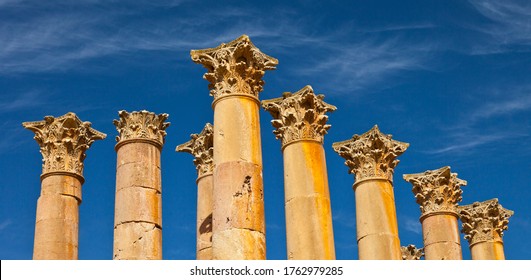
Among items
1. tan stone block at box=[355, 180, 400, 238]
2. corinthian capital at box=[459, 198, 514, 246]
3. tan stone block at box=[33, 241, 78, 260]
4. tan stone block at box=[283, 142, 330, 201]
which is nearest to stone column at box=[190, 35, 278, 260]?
tan stone block at box=[283, 142, 330, 201]

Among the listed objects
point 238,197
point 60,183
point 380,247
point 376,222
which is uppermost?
point 60,183

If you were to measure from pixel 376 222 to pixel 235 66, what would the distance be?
8.19m

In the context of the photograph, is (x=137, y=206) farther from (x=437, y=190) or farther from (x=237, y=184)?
(x=437, y=190)

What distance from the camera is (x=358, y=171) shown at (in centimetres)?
3462

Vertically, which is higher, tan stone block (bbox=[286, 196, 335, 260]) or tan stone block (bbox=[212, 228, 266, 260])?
tan stone block (bbox=[286, 196, 335, 260])

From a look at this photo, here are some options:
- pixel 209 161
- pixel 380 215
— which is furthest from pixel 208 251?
pixel 380 215

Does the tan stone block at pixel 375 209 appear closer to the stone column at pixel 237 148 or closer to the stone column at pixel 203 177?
the stone column at pixel 203 177

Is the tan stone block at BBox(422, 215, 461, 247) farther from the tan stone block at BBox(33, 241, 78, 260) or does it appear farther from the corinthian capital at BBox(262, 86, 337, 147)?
the tan stone block at BBox(33, 241, 78, 260)

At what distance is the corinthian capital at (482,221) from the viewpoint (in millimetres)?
41594

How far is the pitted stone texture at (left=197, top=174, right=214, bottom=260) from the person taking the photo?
32875mm

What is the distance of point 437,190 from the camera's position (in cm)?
3841

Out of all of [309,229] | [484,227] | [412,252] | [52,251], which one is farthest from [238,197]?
[412,252]

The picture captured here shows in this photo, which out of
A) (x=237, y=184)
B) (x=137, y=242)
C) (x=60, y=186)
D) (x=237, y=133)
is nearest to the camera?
(x=237, y=184)
